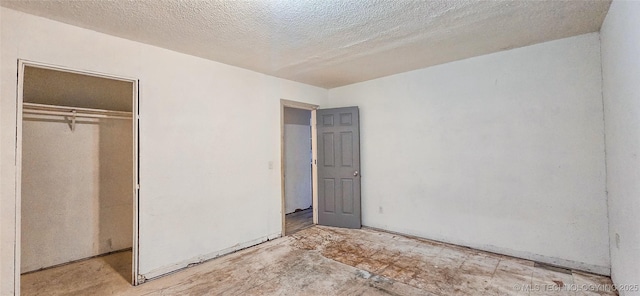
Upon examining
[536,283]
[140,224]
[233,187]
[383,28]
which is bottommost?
[536,283]

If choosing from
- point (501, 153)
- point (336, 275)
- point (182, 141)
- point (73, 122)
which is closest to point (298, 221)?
point (336, 275)

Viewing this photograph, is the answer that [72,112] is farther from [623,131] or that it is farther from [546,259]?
[546,259]

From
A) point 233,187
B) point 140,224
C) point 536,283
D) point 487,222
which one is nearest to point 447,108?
point 487,222

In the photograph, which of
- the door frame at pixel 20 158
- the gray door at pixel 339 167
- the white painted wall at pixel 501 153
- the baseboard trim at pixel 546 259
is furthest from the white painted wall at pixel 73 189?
the baseboard trim at pixel 546 259

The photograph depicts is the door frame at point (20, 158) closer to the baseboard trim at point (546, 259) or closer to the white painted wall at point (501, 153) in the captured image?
the white painted wall at point (501, 153)

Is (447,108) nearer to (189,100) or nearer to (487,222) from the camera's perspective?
(487,222)

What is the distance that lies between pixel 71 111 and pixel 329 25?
318 cm

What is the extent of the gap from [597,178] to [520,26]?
173 cm

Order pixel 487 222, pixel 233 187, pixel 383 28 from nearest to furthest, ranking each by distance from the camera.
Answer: pixel 383 28 → pixel 487 222 → pixel 233 187

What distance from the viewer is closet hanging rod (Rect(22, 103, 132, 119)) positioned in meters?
2.88

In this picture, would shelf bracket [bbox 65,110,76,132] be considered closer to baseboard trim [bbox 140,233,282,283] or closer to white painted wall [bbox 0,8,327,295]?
white painted wall [bbox 0,8,327,295]

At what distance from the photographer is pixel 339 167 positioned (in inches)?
178

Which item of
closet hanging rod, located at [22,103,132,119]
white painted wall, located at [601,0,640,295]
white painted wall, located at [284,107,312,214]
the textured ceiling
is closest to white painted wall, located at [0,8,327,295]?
the textured ceiling

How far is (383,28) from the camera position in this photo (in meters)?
2.49
